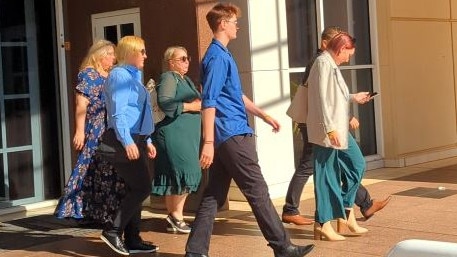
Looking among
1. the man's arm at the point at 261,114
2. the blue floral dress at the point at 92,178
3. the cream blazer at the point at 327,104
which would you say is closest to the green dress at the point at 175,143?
the blue floral dress at the point at 92,178

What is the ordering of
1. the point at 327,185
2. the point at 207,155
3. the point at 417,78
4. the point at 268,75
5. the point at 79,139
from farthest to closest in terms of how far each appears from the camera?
the point at 417,78 → the point at 268,75 → the point at 79,139 → the point at 327,185 → the point at 207,155

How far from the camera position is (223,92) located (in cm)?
530

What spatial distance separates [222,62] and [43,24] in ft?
12.7

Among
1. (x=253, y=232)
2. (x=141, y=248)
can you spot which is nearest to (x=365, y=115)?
(x=253, y=232)

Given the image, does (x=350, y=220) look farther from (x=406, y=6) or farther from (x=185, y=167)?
(x=406, y=6)

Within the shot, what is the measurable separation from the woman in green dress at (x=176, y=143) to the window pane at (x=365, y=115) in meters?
4.22

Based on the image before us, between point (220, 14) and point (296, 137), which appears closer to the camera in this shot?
point (220, 14)

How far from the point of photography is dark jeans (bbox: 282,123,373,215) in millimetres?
6590

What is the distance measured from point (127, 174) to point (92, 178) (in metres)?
0.76

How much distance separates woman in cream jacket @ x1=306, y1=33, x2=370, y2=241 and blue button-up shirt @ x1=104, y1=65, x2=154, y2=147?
4.24 ft

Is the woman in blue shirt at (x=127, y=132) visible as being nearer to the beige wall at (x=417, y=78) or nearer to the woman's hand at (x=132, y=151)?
the woman's hand at (x=132, y=151)

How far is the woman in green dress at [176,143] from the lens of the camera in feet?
21.9

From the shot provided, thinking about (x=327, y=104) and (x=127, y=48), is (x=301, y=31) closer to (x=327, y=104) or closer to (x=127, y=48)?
(x=327, y=104)

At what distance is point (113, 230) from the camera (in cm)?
578
